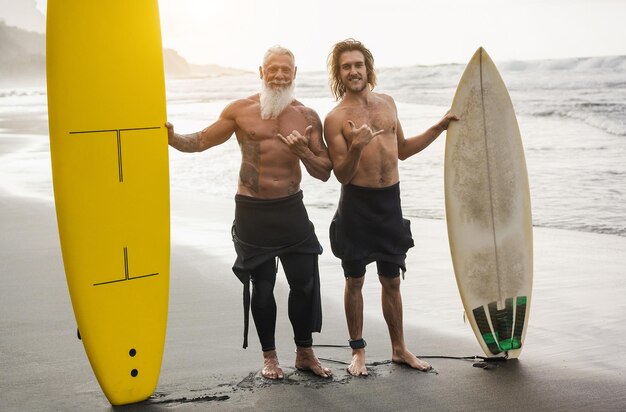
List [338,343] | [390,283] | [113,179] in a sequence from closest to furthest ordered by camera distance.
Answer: [113,179]
[390,283]
[338,343]

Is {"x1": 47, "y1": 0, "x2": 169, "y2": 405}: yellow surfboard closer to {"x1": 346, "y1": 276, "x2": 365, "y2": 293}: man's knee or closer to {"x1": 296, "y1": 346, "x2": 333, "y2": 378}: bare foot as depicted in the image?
{"x1": 296, "y1": 346, "x2": 333, "y2": 378}: bare foot

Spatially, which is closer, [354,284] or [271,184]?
[271,184]

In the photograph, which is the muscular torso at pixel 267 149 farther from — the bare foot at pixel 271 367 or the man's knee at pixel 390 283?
the bare foot at pixel 271 367

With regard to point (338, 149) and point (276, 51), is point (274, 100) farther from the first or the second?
point (338, 149)

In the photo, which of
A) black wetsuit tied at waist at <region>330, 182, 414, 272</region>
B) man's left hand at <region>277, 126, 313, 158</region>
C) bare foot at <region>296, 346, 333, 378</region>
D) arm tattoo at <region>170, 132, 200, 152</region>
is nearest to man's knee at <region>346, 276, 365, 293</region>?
black wetsuit tied at waist at <region>330, 182, 414, 272</region>

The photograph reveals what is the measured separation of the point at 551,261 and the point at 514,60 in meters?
18.7

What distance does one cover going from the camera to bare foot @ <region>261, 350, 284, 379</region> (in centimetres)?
375

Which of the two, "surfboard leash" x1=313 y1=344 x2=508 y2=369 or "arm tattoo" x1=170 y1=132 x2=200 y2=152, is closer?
"arm tattoo" x1=170 y1=132 x2=200 y2=152

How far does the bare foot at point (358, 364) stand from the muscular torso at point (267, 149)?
827 mm

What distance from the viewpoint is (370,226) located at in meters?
3.88

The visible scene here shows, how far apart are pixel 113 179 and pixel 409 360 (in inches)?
63.5

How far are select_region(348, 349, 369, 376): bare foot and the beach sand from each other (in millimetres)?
43

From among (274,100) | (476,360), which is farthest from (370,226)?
(476,360)

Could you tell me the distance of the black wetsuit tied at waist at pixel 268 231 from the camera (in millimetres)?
3734
